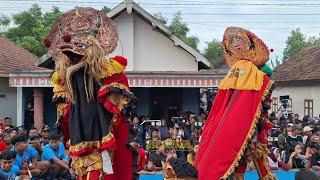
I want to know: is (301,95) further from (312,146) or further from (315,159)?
(315,159)

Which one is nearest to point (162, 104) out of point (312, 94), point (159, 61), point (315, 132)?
point (159, 61)

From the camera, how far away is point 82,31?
6.45 meters

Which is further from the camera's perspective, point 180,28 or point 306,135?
point 180,28

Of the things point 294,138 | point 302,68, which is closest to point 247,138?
point 294,138

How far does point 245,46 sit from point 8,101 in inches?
712

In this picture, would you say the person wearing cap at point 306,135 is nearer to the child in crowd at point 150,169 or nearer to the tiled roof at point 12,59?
the child in crowd at point 150,169

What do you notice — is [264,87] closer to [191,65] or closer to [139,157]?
[139,157]

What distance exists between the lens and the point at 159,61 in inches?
877

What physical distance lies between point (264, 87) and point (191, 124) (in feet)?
32.3

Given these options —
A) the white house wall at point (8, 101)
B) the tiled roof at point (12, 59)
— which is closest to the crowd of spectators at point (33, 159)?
the white house wall at point (8, 101)

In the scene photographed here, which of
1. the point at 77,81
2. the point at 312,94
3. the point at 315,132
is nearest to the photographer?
the point at 77,81

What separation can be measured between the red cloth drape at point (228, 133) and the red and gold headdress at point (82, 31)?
1.53 m

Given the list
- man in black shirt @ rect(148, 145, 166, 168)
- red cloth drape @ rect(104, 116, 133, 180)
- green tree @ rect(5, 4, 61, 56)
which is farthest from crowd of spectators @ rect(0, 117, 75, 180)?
green tree @ rect(5, 4, 61, 56)

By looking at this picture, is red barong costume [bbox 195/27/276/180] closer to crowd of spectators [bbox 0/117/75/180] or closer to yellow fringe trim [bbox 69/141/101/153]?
yellow fringe trim [bbox 69/141/101/153]
